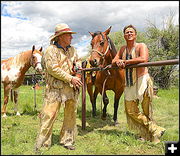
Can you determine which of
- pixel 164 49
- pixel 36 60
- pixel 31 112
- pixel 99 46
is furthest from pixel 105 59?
pixel 164 49

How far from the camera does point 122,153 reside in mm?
3053

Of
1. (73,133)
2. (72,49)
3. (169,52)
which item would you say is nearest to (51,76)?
(72,49)

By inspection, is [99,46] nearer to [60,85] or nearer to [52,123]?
[60,85]

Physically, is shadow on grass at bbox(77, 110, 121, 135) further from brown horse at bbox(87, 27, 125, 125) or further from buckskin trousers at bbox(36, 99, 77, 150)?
buckskin trousers at bbox(36, 99, 77, 150)

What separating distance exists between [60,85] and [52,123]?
628 millimetres

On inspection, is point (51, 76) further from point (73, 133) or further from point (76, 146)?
point (76, 146)

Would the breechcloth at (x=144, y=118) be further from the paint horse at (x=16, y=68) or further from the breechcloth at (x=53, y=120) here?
the paint horse at (x=16, y=68)

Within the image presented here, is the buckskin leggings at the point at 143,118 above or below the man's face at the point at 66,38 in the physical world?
below

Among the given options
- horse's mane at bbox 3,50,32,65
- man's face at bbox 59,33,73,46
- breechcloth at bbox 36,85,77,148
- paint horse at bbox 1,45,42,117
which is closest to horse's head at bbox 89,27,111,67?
man's face at bbox 59,33,73,46

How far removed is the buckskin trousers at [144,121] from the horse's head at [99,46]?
1392mm

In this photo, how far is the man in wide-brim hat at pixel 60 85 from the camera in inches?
121

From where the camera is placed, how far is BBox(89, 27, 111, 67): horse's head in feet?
14.7

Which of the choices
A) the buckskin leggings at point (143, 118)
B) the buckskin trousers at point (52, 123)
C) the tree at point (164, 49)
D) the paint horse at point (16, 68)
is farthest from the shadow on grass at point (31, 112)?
the tree at point (164, 49)

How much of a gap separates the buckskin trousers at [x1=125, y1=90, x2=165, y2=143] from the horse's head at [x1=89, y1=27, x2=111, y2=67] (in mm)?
1392
